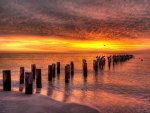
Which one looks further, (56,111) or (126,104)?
(126,104)

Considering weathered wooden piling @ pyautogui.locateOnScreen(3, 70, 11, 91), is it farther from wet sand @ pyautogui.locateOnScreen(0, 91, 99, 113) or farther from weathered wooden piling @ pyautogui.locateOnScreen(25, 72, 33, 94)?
wet sand @ pyautogui.locateOnScreen(0, 91, 99, 113)

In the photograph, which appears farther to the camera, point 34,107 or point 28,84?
point 28,84

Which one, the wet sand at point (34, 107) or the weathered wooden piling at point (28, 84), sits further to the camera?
the weathered wooden piling at point (28, 84)

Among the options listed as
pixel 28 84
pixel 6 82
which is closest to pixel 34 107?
pixel 28 84

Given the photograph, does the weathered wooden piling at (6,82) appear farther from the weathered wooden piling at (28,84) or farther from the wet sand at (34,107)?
the wet sand at (34,107)

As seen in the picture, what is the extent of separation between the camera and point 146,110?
36.3 ft

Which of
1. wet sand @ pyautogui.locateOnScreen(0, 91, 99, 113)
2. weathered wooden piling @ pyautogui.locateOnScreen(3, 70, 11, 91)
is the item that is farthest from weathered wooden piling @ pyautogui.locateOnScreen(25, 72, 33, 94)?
wet sand @ pyautogui.locateOnScreen(0, 91, 99, 113)

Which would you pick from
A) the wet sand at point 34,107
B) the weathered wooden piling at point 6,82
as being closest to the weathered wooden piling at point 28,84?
the weathered wooden piling at point 6,82

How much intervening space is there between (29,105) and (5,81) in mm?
4793

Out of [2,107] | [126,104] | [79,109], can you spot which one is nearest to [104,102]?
[126,104]

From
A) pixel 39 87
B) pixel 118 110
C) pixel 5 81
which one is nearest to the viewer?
pixel 118 110

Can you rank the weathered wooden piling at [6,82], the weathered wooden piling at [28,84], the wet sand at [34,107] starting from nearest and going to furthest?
the wet sand at [34,107]
the weathered wooden piling at [28,84]
the weathered wooden piling at [6,82]

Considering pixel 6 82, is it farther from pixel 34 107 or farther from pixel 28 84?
pixel 34 107

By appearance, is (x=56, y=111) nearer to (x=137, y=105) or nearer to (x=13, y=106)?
(x=13, y=106)
